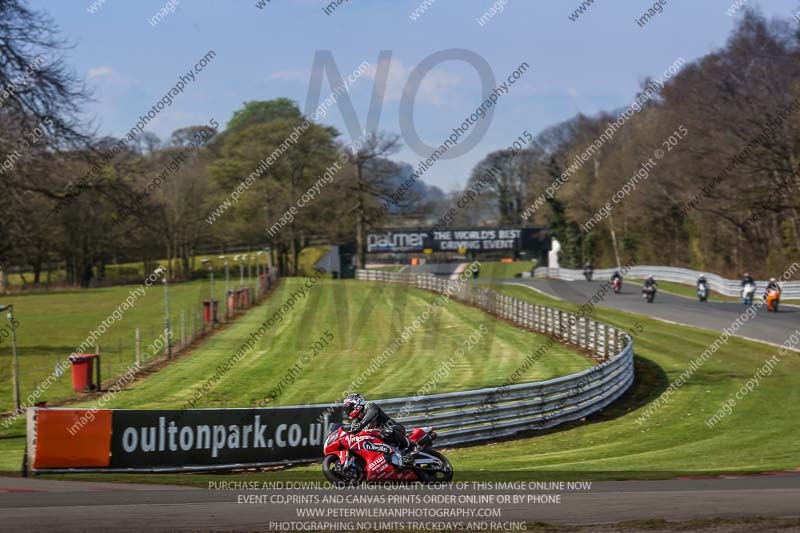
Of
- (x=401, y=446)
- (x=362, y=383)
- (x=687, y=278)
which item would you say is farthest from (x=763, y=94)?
(x=401, y=446)

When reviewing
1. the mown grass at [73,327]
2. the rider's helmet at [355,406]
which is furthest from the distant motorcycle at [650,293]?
the rider's helmet at [355,406]

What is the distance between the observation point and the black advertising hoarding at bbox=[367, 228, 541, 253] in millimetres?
84750

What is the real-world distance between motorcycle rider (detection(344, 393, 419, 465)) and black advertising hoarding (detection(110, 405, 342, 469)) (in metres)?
2.87

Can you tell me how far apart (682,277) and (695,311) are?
18572 millimetres

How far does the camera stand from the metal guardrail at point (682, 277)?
46.5 metres

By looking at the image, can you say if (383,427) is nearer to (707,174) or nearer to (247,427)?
(247,427)

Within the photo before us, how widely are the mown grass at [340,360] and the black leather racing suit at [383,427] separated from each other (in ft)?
20.2

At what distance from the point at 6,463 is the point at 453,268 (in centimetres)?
7879

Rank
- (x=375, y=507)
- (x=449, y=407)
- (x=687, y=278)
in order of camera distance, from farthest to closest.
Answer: (x=687, y=278) → (x=449, y=407) → (x=375, y=507)

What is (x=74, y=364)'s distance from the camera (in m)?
23.8

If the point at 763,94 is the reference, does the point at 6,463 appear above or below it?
below

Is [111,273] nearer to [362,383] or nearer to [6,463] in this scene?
[362,383]

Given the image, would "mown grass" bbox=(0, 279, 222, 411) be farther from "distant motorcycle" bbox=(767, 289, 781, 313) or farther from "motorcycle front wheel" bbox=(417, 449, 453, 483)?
"distant motorcycle" bbox=(767, 289, 781, 313)

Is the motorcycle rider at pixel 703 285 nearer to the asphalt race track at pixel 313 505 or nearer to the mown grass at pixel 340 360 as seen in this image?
the mown grass at pixel 340 360
